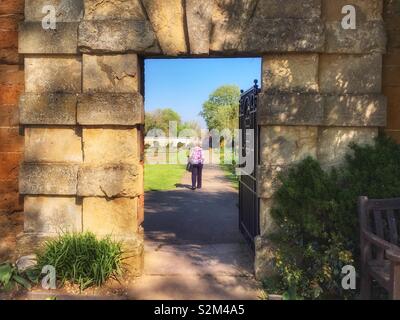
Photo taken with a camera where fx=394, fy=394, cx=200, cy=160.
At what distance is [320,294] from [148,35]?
3406 millimetres

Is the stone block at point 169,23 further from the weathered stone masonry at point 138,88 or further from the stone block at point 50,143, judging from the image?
the stone block at point 50,143

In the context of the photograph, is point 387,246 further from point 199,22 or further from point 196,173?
point 196,173

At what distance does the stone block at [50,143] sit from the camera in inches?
185

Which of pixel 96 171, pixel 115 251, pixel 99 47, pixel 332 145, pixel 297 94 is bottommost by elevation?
pixel 115 251

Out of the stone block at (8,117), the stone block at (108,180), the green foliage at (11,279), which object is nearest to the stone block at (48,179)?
the stone block at (108,180)

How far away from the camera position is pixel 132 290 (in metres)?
4.36

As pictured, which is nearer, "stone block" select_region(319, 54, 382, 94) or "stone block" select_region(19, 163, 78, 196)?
"stone block" select_region(319, 54, 382, 94)

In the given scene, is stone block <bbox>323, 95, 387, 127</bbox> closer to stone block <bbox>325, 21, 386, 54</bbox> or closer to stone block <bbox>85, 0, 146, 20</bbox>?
stone block <bbox>325, 21, 386, 54</bbox>

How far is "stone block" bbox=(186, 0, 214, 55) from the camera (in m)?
4.50

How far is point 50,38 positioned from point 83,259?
2.57 metres

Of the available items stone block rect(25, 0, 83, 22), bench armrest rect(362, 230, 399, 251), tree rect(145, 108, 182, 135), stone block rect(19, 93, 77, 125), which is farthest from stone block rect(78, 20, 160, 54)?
tree rect(145, 108, 182, 135)

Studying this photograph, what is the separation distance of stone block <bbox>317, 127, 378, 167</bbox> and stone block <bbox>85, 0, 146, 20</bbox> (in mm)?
2536

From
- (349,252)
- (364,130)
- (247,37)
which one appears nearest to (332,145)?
(364,130)
